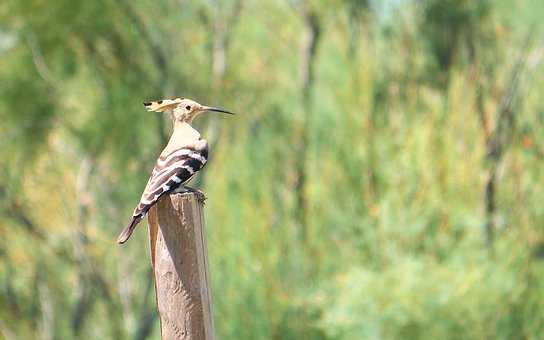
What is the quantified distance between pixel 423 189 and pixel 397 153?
0.52 meters

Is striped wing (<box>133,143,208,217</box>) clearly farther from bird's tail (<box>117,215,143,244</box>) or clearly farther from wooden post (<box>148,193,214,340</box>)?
wooden post (<box>148,193,214,340</box>)

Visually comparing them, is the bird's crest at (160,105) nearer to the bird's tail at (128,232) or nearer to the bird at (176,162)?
the bird at (176,162)

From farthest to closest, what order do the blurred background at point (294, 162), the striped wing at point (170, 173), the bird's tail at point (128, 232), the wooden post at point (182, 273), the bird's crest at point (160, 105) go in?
the blurred background at point (294, 162) < the bird's crest at point (160, 105) < the bird's tail at point (128, 232) < the striped wing at point (170, 173) < the wooden post at point (182, 273)

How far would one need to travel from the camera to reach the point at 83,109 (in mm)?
13078

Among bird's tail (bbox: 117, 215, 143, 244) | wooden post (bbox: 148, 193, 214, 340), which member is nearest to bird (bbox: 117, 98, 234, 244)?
bird's tail (bbox: 117, 215, 143, 244)

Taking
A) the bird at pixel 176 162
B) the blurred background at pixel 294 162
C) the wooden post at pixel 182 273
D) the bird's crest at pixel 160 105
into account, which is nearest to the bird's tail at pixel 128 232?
the bird at pixel 176 162

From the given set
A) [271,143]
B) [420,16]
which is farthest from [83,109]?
[420,16]

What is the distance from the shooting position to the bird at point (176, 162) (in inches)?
131

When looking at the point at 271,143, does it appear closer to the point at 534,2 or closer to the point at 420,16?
the point at 420,16

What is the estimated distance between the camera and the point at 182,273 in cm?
303

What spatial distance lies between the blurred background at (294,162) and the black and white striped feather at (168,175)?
19.4 feet

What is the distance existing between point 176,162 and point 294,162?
7.96 m

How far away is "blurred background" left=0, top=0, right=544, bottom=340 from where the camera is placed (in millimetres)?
10273

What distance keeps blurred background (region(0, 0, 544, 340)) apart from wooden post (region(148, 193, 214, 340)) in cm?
664
